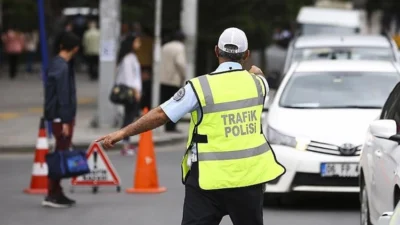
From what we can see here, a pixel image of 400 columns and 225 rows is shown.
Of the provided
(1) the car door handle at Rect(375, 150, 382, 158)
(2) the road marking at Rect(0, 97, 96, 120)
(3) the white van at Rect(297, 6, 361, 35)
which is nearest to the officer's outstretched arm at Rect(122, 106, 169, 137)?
(1) the car door handle at Rect(375, 150, 382, 158)

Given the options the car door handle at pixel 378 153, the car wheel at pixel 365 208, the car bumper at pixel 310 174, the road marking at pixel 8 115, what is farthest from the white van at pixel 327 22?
the car door handle at pixel 378 153

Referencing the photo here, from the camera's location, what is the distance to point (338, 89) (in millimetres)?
12805

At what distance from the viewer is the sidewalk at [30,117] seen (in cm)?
1844

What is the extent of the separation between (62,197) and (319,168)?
8.72 feet

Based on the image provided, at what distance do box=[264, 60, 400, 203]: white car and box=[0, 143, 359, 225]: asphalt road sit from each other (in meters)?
0.36

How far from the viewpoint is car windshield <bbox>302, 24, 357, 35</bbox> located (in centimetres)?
3231

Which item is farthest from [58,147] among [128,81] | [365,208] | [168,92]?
[168,92]

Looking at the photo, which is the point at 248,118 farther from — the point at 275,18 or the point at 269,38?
the point at 275,18

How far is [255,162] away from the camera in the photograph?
677cm

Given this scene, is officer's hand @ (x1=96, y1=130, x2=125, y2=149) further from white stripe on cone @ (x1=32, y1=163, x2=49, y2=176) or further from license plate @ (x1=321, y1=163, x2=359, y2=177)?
white stripe on cone @ (x1=32, y1=163, x2=49, y2=176)

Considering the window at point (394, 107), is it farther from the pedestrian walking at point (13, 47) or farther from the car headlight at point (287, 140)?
the pedestrian walking at point (13, 47)

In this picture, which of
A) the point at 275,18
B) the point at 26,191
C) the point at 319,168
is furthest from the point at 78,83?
the point at 319,168

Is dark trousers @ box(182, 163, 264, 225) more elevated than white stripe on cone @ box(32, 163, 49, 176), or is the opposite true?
dark trousers @ box(182, 163, 264, 225)

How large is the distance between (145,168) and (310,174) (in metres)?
2.47
